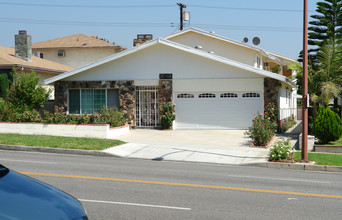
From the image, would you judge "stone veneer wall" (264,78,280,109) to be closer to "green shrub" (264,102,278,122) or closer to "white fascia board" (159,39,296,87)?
"green shrub" (264,102,278,122)

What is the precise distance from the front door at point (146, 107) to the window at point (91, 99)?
153cm

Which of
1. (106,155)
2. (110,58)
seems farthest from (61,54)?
(106,155)

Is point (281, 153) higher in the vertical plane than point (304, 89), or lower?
lower

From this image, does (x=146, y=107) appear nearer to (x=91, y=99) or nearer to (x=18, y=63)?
(x=91, y=99)

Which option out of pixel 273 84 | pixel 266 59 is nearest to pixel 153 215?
pixel 273 84

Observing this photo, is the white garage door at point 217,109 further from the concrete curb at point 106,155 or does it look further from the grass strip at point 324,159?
the concrete curb at point 106,155

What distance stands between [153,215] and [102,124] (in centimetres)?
1448

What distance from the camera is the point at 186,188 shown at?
386 inches

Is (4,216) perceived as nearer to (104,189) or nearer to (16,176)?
(16,176)

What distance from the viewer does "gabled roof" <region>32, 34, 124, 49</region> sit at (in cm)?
4667

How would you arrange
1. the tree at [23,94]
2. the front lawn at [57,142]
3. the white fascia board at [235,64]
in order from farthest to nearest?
the tree at [23,94] < the white fascia board at [235,64] < the front lawn at [57,142]

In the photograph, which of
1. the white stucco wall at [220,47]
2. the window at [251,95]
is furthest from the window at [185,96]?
the white stucco wall at [220,47]

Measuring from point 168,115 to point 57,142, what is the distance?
334 inches

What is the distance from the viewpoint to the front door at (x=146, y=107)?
86.0 feet
